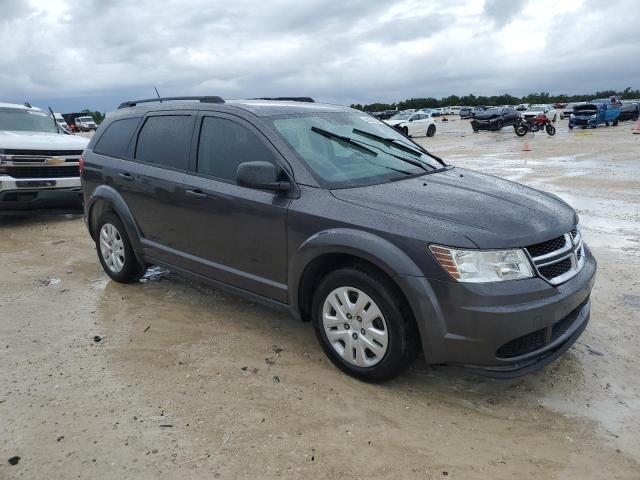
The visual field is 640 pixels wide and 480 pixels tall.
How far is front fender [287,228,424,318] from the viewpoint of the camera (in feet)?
10.1

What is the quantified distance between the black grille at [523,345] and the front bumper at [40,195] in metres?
7.26

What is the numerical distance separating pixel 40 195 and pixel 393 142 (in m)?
5.95

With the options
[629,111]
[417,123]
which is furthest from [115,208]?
[629,111]

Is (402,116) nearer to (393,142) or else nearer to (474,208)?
(393,142)

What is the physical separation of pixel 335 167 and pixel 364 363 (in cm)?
135

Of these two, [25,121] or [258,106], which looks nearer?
[258,106]

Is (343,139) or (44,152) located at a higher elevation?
(343,139)

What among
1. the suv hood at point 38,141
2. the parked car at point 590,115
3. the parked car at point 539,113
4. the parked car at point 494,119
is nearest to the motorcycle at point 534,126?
Answer: the parked car at point 494,119

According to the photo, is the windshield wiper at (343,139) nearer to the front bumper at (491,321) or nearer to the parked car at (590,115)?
the front bumper at (491,321)

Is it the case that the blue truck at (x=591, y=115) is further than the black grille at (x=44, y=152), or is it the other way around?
the blue truck at (x=591, y=115)

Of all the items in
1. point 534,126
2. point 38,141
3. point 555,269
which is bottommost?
point 534,126

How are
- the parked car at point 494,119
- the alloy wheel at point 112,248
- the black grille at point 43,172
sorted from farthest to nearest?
the parked car at point 494,119 < the black grille at point 43,172 < the alloy wheel at point 112,248

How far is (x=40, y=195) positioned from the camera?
26.5 ft

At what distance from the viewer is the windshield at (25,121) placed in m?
9.21
